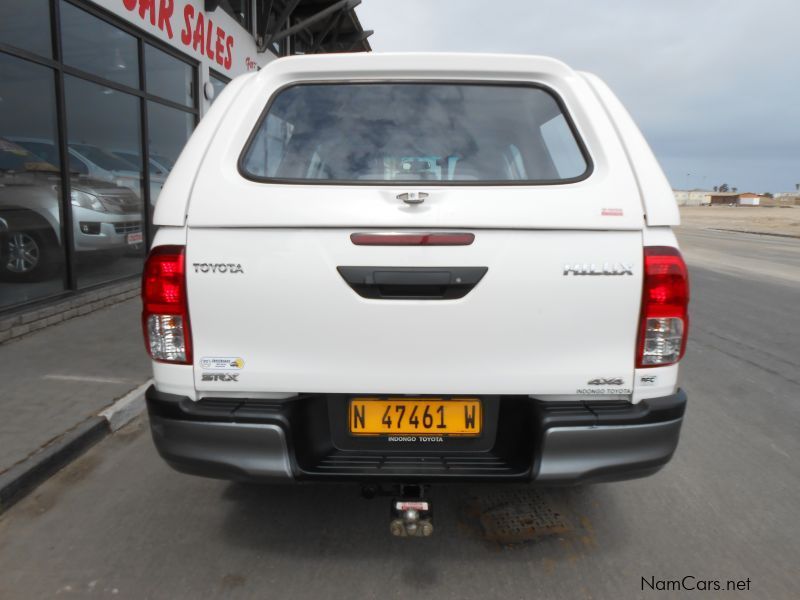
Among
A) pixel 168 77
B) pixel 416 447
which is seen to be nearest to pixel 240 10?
pixel 168 77

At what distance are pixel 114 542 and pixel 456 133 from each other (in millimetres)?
2219

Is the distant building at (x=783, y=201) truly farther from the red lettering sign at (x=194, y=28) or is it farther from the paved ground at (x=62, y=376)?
the paved ground at (x=62, y=376)

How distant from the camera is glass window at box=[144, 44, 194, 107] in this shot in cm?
845

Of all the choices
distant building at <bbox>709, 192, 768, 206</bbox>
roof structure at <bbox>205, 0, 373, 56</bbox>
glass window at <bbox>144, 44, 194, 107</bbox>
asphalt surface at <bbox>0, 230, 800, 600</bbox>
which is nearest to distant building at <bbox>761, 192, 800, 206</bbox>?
distant building at <bbox>709, 192, 768, 206</bbox>

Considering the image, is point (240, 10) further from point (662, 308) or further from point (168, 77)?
point (662, 308)

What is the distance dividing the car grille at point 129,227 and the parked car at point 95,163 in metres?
0.41

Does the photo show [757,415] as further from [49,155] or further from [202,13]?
[202,13]

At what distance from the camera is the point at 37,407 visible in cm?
394

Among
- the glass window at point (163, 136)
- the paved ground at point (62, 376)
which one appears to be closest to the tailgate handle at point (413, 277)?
the paved ground at point (62, 376)

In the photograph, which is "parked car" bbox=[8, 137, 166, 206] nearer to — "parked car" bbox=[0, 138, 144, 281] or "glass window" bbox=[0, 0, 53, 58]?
"parked car" bbox=[0, 138, 144, 281]

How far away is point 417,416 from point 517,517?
3.13 ft

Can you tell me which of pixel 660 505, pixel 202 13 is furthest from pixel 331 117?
pixel 202 13

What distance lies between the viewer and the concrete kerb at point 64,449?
9.93 feet

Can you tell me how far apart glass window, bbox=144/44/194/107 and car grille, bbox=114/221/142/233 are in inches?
71.4
